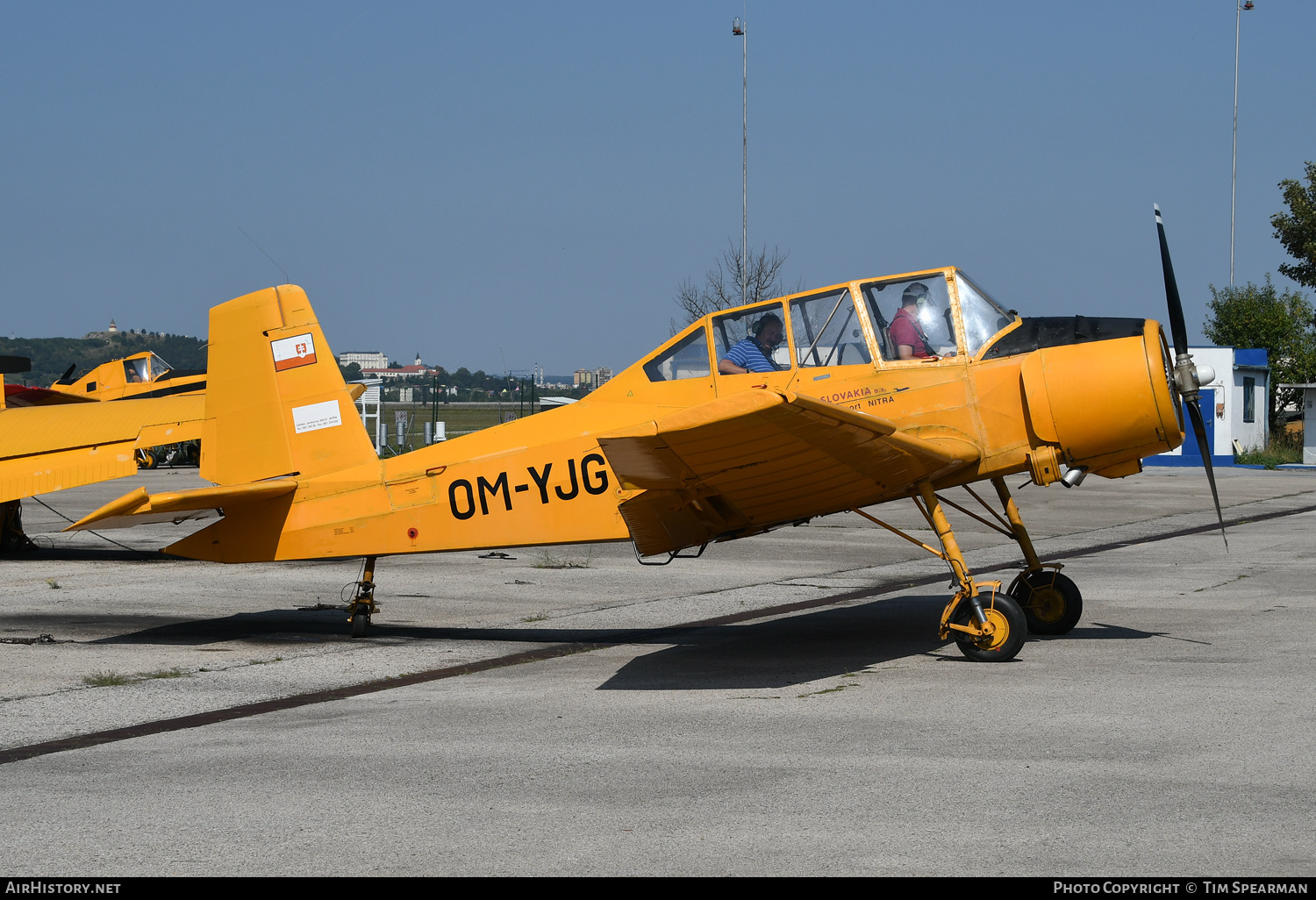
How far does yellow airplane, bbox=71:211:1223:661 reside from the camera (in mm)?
8234

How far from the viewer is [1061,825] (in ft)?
15.4

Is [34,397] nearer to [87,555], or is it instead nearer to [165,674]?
[87,555]

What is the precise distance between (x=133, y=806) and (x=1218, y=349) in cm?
3934

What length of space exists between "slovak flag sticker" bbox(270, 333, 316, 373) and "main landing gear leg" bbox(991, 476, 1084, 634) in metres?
5.76

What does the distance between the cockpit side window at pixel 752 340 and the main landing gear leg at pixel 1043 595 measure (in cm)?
204

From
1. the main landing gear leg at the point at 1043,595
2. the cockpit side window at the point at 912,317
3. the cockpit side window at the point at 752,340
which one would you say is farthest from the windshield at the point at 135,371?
the main landing gear leg at the point at 1043,595

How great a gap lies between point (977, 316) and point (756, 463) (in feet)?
7.59

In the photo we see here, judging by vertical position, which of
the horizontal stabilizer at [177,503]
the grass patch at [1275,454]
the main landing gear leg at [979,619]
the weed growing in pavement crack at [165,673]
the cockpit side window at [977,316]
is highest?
the cockpit side window at [977,316]

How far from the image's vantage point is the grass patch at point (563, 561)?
15195 millimetres

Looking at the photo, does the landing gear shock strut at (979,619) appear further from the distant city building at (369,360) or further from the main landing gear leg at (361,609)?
the distant city building at (369,360)

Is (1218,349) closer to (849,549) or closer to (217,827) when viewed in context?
(849,549)

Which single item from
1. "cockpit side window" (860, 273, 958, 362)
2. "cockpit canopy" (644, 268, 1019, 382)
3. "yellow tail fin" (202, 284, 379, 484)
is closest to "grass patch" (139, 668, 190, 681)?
"yellow tail fin" (202, 284, 379, 484)


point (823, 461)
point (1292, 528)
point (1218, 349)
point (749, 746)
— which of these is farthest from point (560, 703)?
point (1218, 349)

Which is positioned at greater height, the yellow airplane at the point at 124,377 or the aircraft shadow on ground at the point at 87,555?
the yellow airplane at the point at 124,377
